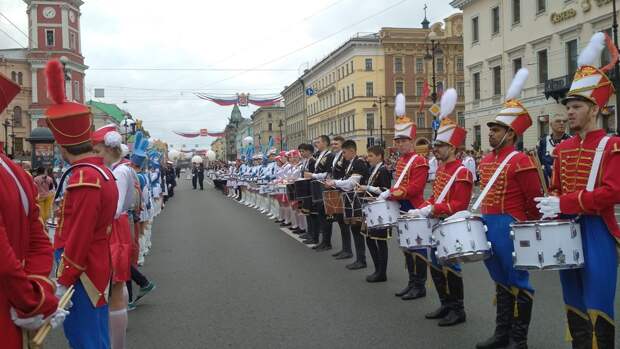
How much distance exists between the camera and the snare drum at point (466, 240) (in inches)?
194

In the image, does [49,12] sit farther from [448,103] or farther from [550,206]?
[550,206]

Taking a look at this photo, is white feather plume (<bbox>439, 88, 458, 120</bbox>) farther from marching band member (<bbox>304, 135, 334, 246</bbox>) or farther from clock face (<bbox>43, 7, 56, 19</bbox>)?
clock face (<bbox>43, 7, 56, 19</bbox>)

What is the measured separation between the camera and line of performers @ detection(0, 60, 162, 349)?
8.63 feet

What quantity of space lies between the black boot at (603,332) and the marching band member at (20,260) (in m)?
3.42

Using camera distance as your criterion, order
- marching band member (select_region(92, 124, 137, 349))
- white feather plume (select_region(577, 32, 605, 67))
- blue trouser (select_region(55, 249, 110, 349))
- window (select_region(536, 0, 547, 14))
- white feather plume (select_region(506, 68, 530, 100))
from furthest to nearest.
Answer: window (select_region(536, 0, 547, 14)), white feather plume (select_region(506, 68, 530, 100)), marching band member (select_region(92, 124, 137, 349)), white feather plume (select_region(577, 32, 605, 67)), blue trouser (select_region(55, 249, 110, 349))

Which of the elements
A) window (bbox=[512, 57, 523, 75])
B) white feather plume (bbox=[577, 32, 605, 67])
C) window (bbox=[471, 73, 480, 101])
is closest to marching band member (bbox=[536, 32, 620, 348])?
white feather plume (bbox=[577, 32, 605, 67])

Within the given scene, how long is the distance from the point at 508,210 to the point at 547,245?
0.84 meters

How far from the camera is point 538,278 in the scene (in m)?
8.23

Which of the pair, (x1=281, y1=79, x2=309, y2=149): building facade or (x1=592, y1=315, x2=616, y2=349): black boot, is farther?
(x1=281, y1=79, x2=309, y2=149): building facade

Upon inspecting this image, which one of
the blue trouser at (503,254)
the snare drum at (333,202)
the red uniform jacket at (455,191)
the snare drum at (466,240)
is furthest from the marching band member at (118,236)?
the snare drum at (333,202)

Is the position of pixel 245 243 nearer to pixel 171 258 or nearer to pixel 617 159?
pixel 171 258

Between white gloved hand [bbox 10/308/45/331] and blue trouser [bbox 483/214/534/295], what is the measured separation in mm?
3681

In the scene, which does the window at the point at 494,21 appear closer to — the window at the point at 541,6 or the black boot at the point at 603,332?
the window at the point at 541,6

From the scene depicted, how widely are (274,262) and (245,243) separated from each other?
2.76 m
